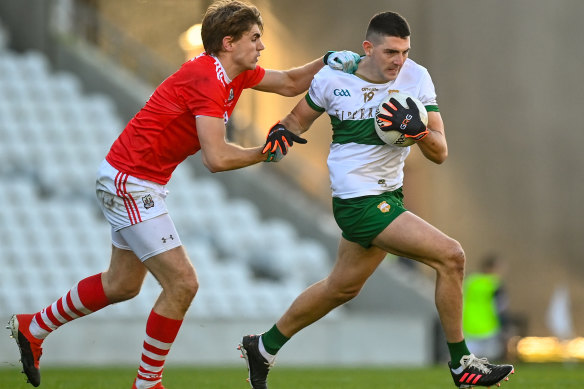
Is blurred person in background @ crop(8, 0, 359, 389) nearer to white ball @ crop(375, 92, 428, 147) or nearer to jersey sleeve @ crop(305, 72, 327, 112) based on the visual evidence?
jersey sleeve @ crop(305, 72, 327, 112)

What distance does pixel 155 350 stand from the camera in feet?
19.3

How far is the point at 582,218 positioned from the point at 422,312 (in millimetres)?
4352

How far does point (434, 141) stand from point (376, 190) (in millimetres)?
420

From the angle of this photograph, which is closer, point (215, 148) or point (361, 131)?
point (215, 148)

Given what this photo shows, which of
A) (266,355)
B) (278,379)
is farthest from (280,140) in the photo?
(278,379)

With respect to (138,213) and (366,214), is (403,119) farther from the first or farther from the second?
(138,213)

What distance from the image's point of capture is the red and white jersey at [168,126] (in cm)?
594

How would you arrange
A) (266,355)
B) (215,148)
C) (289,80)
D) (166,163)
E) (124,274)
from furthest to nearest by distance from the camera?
(289,80)
(266,355)
(124,274)
(166,163)
(215,148)

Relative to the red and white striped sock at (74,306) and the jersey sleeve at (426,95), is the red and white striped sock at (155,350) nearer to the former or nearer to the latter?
the red and white striped sock at (74,306)

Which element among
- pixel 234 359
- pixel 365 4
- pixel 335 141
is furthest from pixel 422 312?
pixel 335 141

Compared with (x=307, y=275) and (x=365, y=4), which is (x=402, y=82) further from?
(x=365, y=4)

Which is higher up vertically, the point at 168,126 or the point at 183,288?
the point at 168,126

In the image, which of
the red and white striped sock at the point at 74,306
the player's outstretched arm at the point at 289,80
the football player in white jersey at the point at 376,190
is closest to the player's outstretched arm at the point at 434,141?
the football player in white jersey at the point at 376,190

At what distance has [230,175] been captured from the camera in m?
16.3
